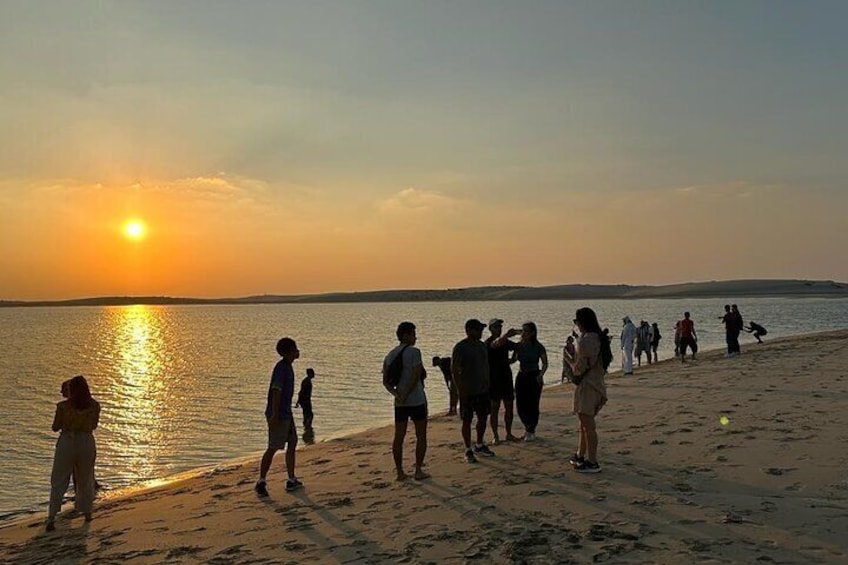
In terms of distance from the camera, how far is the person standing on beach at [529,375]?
10.4m

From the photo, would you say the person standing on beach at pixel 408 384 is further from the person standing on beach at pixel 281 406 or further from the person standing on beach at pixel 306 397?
the person standing on beach at pixel 306 397

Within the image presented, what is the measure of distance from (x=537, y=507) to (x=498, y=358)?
139 inches

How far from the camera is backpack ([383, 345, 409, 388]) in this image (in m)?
8.46

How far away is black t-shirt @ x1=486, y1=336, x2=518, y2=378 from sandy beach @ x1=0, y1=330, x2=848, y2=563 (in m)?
1.09

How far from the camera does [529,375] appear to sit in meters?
10.5

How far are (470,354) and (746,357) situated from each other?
18.5 metres

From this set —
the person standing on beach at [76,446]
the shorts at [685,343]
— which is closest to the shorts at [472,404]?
the person standing on beach at [76,446]

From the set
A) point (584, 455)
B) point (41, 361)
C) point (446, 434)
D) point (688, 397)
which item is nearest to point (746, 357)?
point (688, 397)

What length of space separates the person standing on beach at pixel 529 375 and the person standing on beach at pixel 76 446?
5666mm

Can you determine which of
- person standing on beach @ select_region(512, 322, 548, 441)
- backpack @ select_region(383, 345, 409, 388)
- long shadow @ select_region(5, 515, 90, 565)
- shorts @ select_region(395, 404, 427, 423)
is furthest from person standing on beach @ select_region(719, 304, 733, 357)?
long shadow @ select_region(5, 515, 90, 565)

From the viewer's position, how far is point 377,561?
5.76 m

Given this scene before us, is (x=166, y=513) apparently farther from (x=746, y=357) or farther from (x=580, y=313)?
(x=746, y=357)

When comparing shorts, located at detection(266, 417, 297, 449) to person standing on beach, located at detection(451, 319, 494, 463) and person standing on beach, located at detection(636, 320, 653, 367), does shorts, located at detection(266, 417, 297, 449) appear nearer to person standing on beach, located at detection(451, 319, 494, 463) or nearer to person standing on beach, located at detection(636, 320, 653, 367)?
person standing on beach, located at detection(451, 319, 494, 463)

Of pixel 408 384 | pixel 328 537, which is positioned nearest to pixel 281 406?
pixel 408 384
